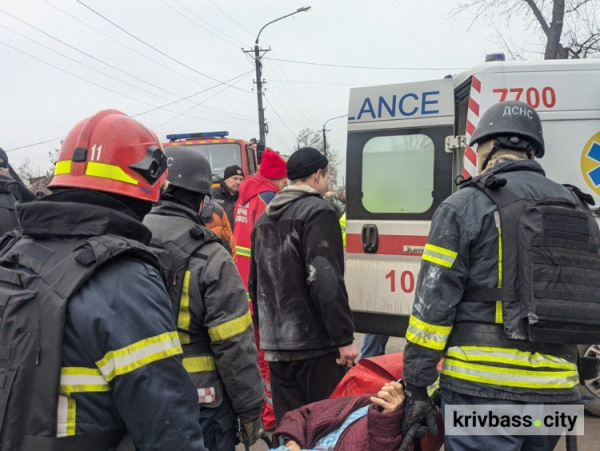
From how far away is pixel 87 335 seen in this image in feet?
4.39

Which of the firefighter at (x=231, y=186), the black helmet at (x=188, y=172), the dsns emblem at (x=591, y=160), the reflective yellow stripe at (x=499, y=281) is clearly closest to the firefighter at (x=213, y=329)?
the black helmet at (x=188, y=172)

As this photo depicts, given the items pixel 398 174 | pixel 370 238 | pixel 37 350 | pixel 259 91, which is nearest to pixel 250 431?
pixel 37 350

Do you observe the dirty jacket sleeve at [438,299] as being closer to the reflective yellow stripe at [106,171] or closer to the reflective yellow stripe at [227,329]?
the reflective yellow stripe at [227,329]

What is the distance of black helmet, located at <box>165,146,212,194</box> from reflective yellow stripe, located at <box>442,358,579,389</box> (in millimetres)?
1427

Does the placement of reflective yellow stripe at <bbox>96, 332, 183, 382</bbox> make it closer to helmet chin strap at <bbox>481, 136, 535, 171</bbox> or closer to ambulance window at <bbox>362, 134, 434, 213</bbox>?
helmet chin strap at <bbox>481, 136, 535, 171</bbox>

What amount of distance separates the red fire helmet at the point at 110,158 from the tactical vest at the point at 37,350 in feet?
0.88

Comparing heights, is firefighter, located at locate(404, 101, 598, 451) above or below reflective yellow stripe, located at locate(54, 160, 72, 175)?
below

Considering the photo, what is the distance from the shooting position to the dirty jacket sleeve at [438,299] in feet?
7.35

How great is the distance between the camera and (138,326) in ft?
4.55

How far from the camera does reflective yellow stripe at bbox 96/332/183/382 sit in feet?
4.42

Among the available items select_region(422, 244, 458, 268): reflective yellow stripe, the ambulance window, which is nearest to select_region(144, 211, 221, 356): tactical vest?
select_region(422, 244, 458, 268): reflective yellow stripe

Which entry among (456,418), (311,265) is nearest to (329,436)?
(456,418)

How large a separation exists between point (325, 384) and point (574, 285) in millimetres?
1676

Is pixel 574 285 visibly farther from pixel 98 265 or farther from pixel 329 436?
pixel 98 265
